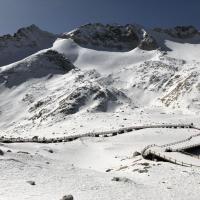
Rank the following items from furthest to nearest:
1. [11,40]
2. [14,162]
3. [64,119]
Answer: [11,40] < [64,119] < [14,162]

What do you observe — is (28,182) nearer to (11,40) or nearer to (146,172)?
(146,172)

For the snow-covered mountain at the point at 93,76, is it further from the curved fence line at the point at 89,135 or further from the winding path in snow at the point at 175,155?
the winding path in snow at the point at 175,155

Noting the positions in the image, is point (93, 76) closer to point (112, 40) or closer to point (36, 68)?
point (36, 68)

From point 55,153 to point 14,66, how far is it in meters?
101

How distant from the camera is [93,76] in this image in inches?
5778

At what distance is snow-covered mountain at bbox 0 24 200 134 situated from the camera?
374 ft

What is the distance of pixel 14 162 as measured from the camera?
3600 centimetres

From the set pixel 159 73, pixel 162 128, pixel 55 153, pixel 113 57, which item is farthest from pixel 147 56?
pixel 55 153

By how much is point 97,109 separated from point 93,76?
124 ft

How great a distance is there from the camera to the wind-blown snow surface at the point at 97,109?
104 ft

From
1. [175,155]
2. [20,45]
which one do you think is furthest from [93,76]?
[175,155]

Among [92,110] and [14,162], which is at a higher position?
[14,162]

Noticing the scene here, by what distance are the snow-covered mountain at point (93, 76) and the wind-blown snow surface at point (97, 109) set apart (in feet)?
1.09

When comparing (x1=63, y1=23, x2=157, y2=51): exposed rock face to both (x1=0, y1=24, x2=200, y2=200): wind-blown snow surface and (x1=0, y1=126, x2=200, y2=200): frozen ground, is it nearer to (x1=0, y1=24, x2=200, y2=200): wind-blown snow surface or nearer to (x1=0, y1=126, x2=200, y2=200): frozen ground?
(x1=0, y1=24, x2=200, y2=200): wind-blown snow surface
